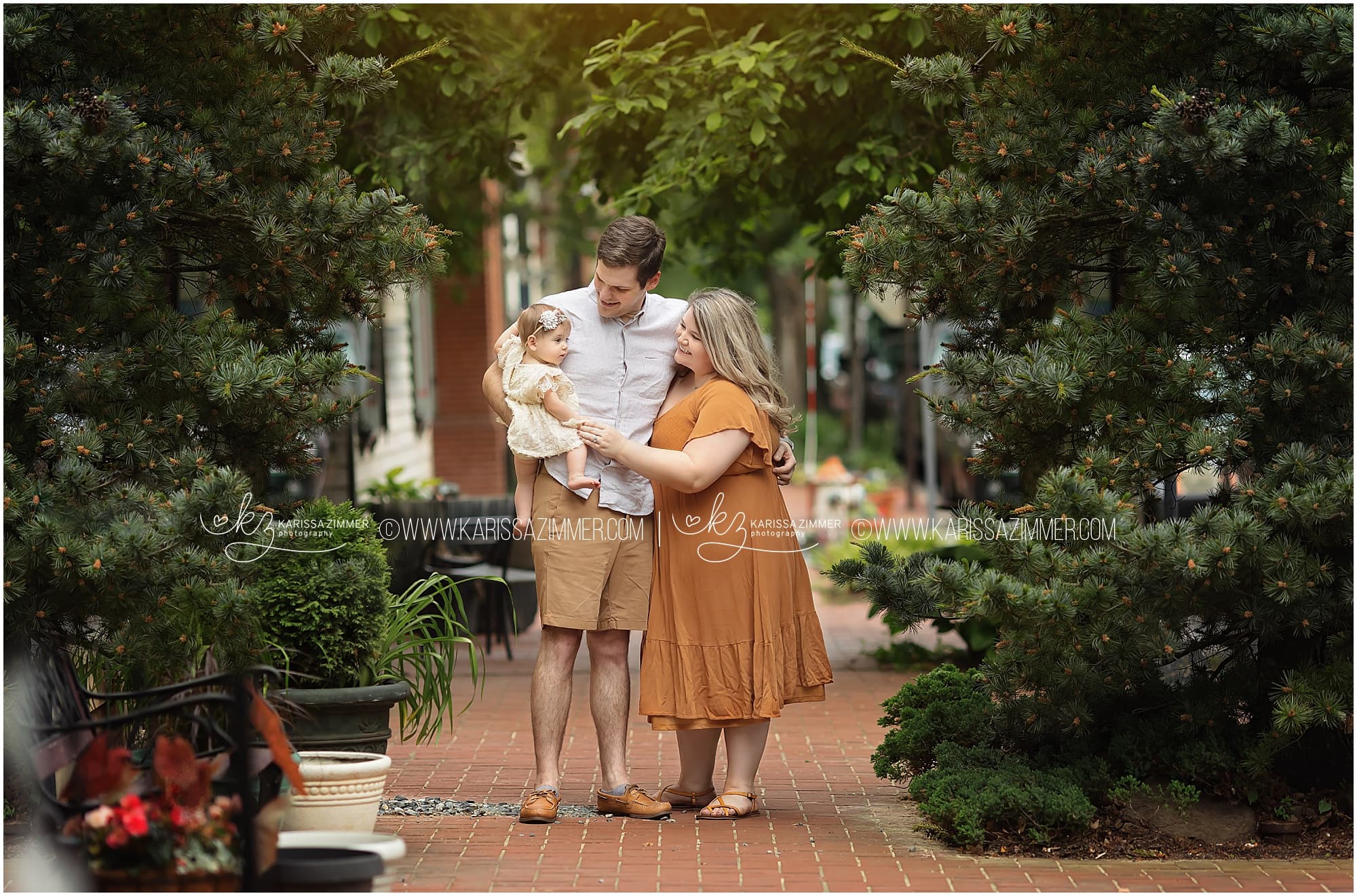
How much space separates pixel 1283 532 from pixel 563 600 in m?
2.45

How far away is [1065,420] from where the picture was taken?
207 inches

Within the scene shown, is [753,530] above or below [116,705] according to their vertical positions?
above

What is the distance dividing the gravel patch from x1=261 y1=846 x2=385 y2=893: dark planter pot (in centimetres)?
159

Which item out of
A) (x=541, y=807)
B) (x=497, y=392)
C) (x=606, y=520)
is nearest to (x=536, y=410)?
(x=497, y=392)

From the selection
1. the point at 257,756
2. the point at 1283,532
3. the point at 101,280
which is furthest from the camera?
the point at 101,280

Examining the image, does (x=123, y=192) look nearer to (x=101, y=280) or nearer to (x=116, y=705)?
(x=101, y=280)

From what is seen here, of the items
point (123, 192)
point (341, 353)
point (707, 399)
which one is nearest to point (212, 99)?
point (123, 192)

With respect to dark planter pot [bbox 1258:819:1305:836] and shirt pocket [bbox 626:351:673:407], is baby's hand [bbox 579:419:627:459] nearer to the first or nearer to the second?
shirt pocket [bbox 626:351:673:407]

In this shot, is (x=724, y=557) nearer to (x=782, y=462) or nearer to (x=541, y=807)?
(x=782, y=462)

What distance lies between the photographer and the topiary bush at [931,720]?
5.50 m

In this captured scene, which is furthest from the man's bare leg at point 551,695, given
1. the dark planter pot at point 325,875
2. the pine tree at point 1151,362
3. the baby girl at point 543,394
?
the dark planter pot at point 325,875

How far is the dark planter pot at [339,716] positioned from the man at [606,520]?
0.58 metres

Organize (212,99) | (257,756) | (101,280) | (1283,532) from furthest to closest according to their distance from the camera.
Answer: (212,99)
(101,280)
(1283,532)
(257,756)

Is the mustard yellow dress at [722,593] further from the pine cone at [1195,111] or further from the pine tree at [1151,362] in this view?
the pine cone at [1195,111]
